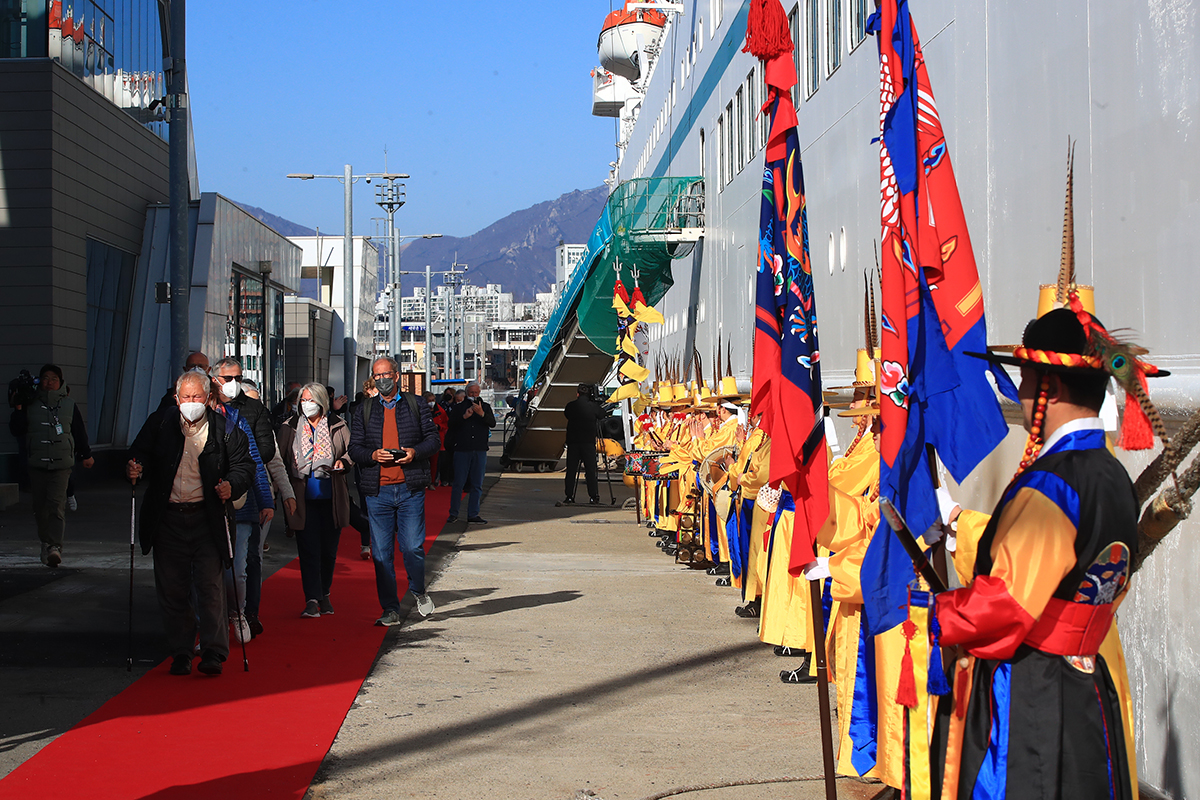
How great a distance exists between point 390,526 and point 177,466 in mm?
2076

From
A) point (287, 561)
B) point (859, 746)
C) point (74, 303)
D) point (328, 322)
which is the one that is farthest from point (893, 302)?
point (328, 322)

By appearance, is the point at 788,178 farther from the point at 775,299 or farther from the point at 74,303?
the point at 74,303

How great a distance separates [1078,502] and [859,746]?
2444 mm

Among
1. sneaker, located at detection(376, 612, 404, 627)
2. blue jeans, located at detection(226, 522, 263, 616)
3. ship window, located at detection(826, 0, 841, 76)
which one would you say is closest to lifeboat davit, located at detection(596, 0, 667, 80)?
ship window, located at detection(826, 0, 841, 76)

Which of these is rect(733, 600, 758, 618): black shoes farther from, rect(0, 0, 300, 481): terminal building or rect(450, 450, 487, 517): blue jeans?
rect(0, 0, 300, 481): terminal building

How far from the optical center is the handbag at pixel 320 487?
9.30m

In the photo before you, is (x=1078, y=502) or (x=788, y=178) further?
(x=788, y=178)

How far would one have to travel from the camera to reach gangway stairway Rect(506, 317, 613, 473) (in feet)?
86.9

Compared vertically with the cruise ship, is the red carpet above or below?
below

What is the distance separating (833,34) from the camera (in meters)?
13.3

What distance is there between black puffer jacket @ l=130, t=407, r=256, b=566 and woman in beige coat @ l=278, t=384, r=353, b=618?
1.70m

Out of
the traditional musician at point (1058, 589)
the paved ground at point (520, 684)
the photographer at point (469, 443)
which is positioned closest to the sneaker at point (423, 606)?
the paved ground at point (520, 684)

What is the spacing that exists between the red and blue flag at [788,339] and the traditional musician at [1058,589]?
6.09 ft

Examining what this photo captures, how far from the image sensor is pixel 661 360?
31.7 metres
